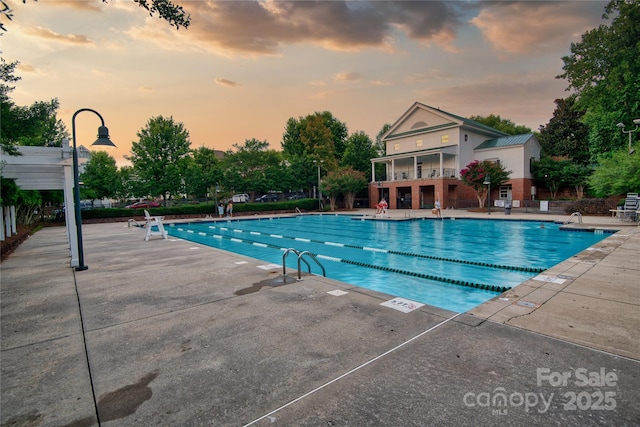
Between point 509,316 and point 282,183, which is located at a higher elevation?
point 282,183

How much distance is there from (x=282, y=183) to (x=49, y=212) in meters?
24.0

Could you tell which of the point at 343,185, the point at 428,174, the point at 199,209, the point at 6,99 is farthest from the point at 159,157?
the point at 428,174

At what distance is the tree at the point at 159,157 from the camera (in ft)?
103

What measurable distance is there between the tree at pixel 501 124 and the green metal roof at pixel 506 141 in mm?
18465

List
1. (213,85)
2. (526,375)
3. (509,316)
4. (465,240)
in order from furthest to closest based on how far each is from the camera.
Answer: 1. (213,85)
2. (465,240)
3. (509,316)
4. (526,375)

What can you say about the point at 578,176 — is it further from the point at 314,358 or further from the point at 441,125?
the point at 314,358

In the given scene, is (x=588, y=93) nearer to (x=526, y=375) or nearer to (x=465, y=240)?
(x=465, y=240)

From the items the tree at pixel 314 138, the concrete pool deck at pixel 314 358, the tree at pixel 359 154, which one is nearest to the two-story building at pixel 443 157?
the tree at pixel 359 154

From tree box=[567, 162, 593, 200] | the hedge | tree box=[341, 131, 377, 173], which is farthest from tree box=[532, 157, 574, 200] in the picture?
the hedge

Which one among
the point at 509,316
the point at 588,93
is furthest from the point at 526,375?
the point at 588,93

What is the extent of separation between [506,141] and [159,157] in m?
36.9

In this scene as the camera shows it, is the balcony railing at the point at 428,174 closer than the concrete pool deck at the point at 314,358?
No

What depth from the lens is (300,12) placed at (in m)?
10.5

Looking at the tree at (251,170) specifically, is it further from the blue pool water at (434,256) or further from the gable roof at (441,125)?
the blue pool water at (434,256)
